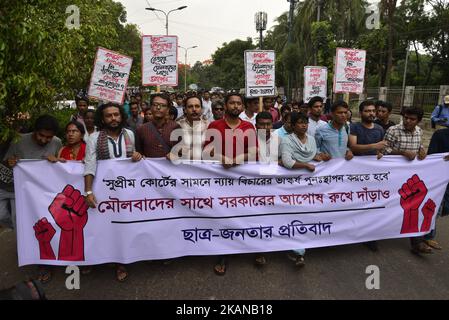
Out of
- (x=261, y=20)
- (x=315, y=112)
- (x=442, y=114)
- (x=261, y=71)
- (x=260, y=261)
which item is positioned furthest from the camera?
(x=261, y=20)

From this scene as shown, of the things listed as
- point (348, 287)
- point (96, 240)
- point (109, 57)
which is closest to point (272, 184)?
point (348, 287)

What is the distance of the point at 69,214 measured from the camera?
3303mm

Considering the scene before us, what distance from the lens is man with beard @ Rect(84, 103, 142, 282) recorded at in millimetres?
3232

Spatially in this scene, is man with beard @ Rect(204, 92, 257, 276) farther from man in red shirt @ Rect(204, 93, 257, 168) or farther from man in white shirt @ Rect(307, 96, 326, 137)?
man in white shirt @ Rect(307, 96, 326, 137)

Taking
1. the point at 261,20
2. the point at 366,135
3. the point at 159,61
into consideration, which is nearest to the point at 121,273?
the point at 366,135

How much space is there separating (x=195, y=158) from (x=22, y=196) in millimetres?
1631

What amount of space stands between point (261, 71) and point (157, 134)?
3.21 m

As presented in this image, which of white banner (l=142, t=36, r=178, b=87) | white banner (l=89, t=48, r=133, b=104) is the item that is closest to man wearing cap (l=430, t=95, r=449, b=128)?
white banner (l=142, t=36, r=178, b=87)

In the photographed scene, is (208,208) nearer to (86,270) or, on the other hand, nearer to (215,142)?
(215,142)

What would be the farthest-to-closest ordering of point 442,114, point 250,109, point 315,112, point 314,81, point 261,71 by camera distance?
point 442,114 < point 314,81 < point 261,71 < point 250,109 < point 315,112

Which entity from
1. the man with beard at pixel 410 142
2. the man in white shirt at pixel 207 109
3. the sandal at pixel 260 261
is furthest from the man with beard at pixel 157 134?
the man in white shirt at pixel 207 109

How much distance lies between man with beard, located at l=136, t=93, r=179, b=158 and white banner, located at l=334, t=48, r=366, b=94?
4.00 metres

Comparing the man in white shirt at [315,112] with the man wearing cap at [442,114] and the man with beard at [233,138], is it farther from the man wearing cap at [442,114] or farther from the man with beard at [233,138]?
the man wearing cap at [442,114]

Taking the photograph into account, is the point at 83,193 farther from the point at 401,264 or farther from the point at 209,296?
the point at 401,264
